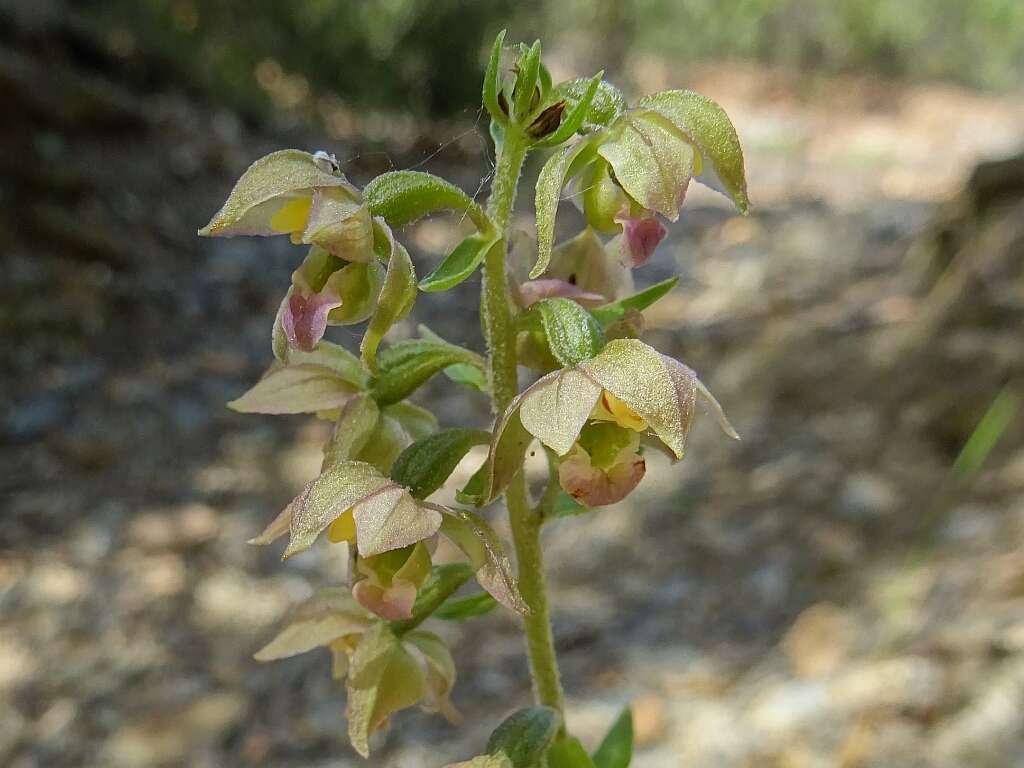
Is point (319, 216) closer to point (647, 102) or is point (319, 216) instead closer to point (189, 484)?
point (647, 102)

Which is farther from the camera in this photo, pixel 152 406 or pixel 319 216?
pixel 152 406

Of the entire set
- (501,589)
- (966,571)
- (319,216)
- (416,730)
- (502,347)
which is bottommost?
(416,730)

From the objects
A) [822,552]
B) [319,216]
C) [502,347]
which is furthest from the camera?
[822,552]

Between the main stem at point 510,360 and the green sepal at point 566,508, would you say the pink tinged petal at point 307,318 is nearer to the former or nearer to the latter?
the main stem at point 510,360

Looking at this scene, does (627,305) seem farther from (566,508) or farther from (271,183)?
(271,183)

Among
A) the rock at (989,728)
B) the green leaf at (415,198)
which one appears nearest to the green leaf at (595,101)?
the green leaf at (415,198)

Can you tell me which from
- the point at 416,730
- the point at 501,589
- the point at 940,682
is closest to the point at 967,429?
the point at 940,682

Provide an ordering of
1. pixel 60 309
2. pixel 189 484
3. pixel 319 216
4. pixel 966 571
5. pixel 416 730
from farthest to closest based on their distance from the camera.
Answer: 1. pixel 60 309
2. pixel 189 484
3. pixel 416 730
4. pixel 966 571
5. pixel 319 216
